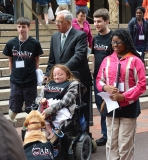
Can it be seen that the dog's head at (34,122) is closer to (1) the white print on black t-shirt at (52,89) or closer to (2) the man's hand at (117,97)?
(1) the white print on black t-shirt at (52,89)

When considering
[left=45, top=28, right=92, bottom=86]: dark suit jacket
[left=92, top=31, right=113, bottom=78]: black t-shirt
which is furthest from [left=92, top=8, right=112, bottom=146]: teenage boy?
[left=45, top=28, right=92, bottom=86]: dark suit jacket

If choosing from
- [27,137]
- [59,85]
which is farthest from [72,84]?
[27,137]

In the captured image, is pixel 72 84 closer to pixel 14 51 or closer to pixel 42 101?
pixel 42 101

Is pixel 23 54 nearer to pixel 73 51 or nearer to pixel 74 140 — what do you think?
pixel 73 51

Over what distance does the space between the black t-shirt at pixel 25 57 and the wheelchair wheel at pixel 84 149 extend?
1482 mm

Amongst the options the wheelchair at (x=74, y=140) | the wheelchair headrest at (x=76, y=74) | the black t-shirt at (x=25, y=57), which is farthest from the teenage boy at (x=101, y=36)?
the black t-shirt at (x=25, y=57)

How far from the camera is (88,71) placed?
523cm

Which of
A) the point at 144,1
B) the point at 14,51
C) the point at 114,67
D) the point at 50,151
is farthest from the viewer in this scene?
the point at 144,1

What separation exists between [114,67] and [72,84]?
78 centimetres

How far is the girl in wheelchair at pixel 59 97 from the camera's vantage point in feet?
14.2

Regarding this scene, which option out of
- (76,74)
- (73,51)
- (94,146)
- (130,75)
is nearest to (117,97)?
(130,75)

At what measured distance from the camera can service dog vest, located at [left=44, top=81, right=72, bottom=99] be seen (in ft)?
14.8

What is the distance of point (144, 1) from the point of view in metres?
11.2

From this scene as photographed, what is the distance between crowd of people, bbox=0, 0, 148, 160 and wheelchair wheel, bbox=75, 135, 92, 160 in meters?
0.34
